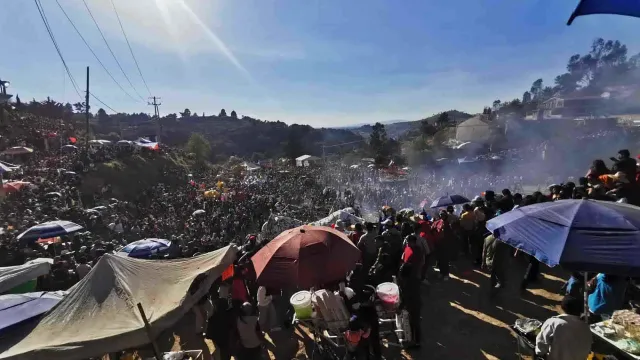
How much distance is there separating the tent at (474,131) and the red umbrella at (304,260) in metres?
45.1

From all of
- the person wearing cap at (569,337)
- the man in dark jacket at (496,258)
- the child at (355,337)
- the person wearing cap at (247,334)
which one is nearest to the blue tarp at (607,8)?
the person wearing cap at (569,337)

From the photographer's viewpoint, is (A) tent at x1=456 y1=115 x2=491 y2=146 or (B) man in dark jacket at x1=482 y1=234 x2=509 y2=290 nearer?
(B) man in dark jacket at x1=482 y1=234 x2=509 y2=290

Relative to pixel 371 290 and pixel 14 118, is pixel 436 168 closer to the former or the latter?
pixel 371 290

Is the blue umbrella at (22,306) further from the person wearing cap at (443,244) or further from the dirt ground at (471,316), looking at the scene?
the person wearing cap at (443,244)

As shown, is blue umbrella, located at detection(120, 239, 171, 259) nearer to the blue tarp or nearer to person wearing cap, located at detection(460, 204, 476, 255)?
person wearing cap, located at detection(460, 204, 476, 255)

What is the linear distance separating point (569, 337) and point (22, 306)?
228 inches

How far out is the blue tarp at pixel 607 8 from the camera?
2643 mm

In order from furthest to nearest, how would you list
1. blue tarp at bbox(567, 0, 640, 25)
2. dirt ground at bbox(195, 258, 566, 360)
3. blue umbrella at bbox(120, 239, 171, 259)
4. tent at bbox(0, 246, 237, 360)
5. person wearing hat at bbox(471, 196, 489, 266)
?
blue umbrella at bbox(120, 239, 171, 259) → person wearing hat at bbox(471, 196, 489, 266) → dirt ground at bbox(195, 258, 566, 360) → tent at bbox(0, 246, 237, 360) → blue tarp at bbox(567, 0, 640, 25)

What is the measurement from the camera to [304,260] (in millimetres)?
4523

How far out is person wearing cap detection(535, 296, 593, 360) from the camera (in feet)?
10.5

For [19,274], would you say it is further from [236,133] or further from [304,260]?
[236,133]

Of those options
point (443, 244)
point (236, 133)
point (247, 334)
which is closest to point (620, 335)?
point (443, 244)

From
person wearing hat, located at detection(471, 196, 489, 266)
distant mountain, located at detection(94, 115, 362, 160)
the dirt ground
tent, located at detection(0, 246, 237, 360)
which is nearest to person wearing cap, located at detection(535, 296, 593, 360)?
the dirt ground

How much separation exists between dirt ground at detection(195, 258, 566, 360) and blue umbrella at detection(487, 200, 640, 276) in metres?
2.24
